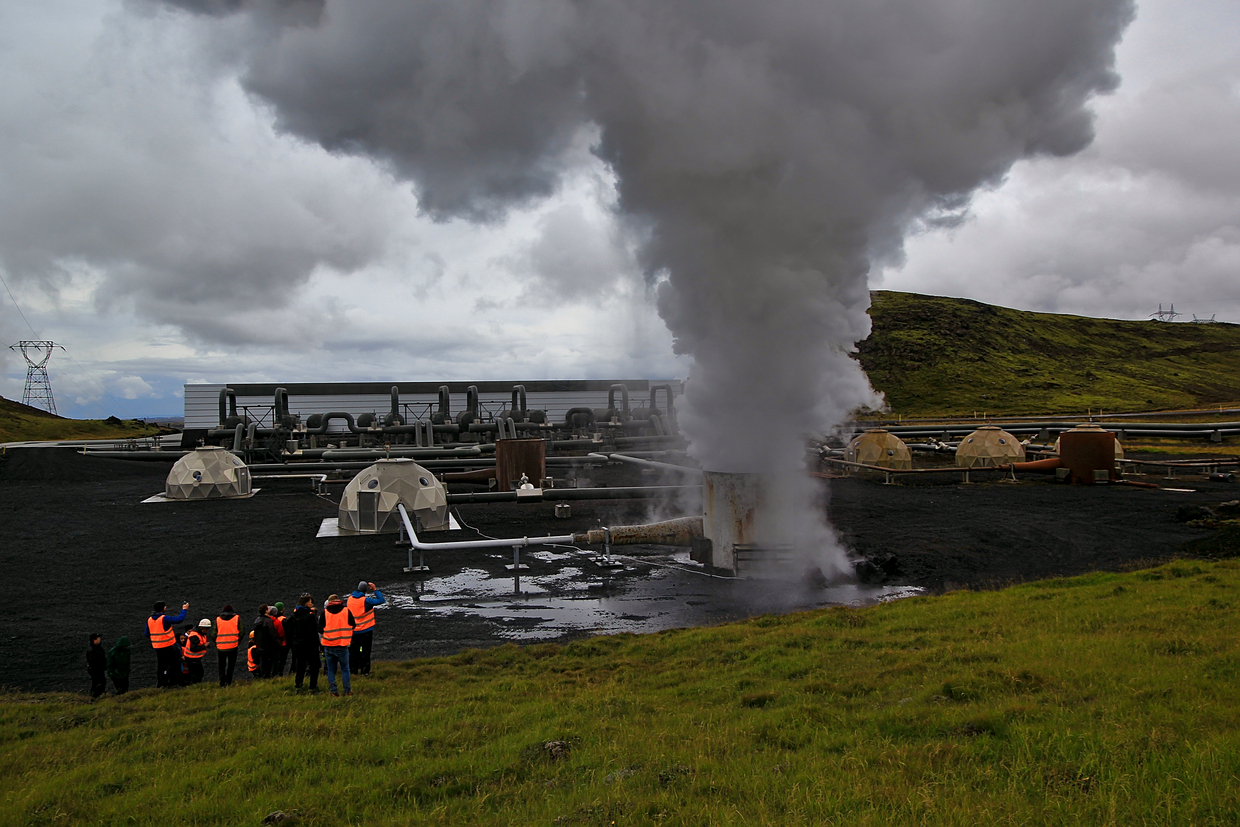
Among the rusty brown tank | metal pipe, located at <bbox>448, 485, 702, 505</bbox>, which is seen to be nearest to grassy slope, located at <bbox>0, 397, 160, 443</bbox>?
metal pipe, located at <bbox>448, 485, 702, 505</bbox>

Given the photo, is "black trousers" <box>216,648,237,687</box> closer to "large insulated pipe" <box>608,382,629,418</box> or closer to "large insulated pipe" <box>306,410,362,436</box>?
"large insulated pipe" <box>306,410,362,436</box>

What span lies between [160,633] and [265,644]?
1798 millimetres

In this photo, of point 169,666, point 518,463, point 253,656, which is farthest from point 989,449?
point 169,666

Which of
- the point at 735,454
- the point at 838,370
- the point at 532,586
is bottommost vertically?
the point at 532,586

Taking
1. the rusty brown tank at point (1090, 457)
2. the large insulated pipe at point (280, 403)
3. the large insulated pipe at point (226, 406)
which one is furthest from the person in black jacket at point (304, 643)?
the large insulated pipe at point (226, 406)

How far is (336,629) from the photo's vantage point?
37.3ft

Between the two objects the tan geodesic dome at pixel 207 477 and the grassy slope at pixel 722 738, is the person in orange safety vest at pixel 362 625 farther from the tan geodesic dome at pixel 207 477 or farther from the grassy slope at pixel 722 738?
the tan geodesic dome at pixel 207 477

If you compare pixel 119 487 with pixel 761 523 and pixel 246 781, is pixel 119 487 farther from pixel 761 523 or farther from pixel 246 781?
pixel 246 781

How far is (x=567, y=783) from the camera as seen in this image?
276 inches

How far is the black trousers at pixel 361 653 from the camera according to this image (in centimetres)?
1262

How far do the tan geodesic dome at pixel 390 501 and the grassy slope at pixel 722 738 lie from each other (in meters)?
16.9

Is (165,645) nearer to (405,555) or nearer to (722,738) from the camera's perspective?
(722,738)

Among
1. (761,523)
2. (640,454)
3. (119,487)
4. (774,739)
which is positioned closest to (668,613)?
(761,523)

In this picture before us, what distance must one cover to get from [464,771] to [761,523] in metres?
15.4
